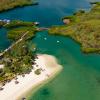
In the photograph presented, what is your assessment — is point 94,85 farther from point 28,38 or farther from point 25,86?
point 28,38

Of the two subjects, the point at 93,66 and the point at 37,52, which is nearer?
the point at 93,66

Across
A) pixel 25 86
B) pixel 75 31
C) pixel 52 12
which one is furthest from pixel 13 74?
pixel 52 12

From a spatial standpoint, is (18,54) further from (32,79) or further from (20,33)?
(20,33)

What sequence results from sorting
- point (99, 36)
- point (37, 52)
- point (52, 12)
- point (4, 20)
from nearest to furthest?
1. point (37, 52)
2. point (99, 36)
3. point (4, 20)
4. point (52, 12)

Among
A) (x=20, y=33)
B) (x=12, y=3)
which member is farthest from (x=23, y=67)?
(x=12, y=3)

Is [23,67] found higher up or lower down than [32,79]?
higher up

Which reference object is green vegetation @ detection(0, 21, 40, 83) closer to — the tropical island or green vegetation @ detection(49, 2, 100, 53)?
the tropical island
